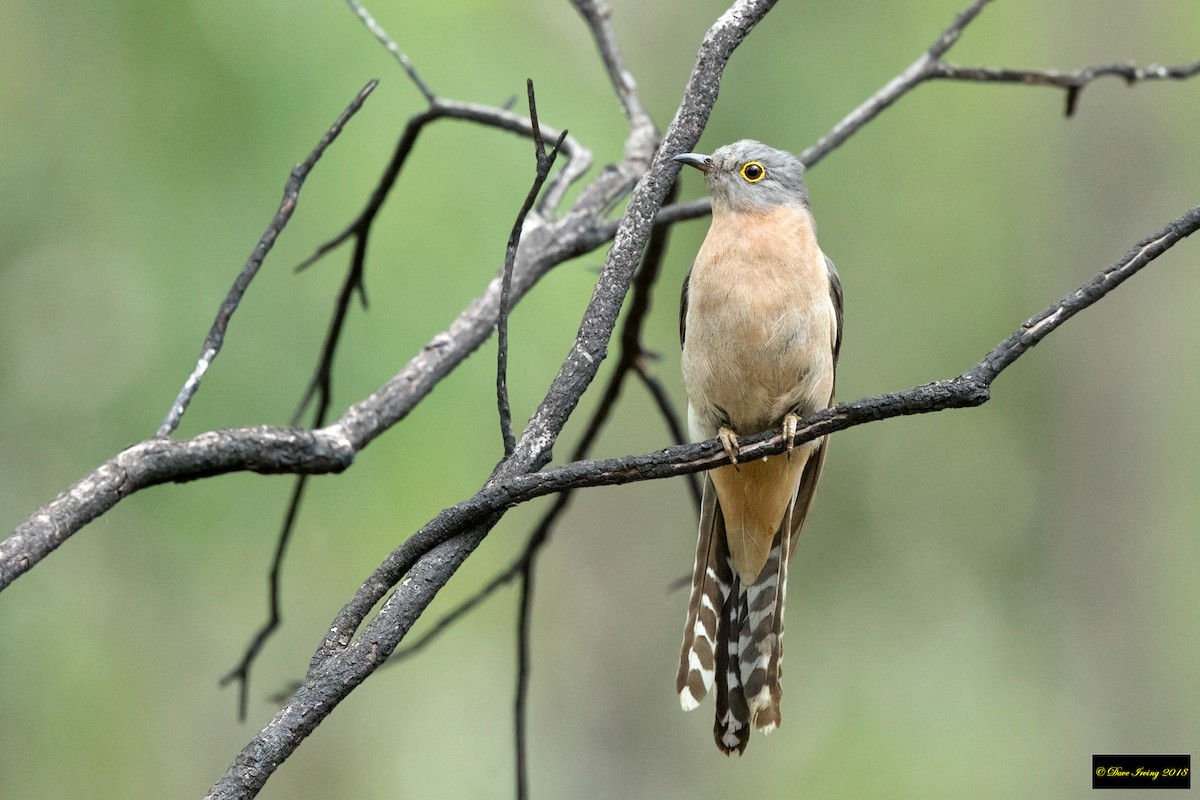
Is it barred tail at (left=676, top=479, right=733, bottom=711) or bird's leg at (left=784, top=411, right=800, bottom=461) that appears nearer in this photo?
bird's leg at (left=784, top=411, right=800, bottom=461)

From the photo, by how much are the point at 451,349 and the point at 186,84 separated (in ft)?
13.4

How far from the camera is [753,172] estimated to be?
12.4ft

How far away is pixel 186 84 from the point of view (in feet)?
21.2

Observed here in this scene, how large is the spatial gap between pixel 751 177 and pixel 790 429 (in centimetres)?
117

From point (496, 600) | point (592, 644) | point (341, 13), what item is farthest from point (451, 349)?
point (592, 644)

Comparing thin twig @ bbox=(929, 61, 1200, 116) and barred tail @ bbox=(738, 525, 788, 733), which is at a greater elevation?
thin twig @ bbox=(929, 61, 1200, 116)

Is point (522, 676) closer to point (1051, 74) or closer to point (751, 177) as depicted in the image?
point (751, 177)

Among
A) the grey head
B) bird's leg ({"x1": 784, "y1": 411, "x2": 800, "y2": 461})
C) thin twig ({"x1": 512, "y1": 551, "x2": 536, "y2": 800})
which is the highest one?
the grey head

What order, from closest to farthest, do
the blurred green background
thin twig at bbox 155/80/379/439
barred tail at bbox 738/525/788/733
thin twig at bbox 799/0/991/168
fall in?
thin twig at bbox 155/80/379/439 → barred tail at bbox 738/525/788/733 → thin twig at bbox 799/0/991/168 → the blurred green background

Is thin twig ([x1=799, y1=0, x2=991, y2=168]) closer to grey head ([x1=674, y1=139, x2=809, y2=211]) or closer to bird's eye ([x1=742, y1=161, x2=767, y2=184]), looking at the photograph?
grey head ([x1=674, y1=139, x2=809, y2=211])

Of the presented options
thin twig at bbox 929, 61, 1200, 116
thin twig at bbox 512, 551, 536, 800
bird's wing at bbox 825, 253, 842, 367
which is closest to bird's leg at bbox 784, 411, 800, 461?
bird's wing at bbox 825, 253, 842, 367

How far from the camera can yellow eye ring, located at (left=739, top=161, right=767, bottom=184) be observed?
3.79 metres

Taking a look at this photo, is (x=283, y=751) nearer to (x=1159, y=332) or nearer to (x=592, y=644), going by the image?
(x=592, y=644)

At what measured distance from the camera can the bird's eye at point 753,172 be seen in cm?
379
